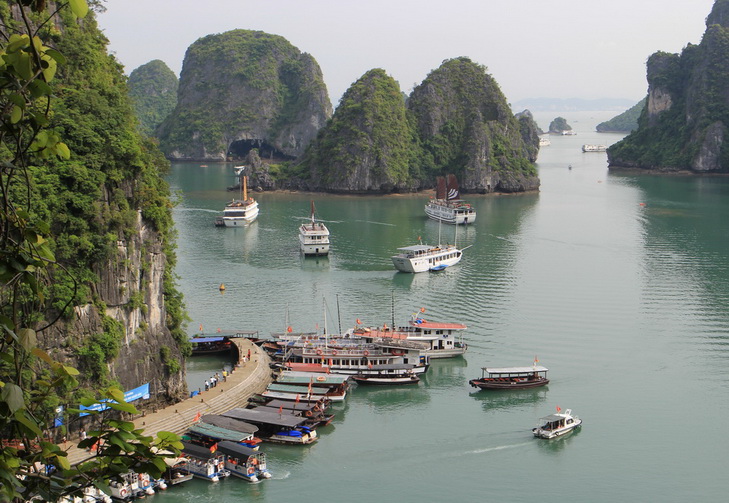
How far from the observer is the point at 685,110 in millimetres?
141750

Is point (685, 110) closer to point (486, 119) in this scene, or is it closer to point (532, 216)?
point (486, 119)

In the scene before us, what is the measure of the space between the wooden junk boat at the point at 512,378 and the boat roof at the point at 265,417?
865 cm

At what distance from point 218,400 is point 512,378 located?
12.3m

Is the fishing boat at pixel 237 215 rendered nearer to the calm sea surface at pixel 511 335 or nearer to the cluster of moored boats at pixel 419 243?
the cluster of moored boats at pixel 419 243

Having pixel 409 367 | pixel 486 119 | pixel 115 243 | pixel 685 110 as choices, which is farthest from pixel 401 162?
pixel 115 243

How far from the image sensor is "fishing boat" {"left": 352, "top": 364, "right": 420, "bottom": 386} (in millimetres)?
37625

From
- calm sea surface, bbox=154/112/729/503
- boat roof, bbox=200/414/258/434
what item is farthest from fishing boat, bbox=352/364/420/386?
boat roof, bbox=200/414/258/434

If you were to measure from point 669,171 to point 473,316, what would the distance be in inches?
3753

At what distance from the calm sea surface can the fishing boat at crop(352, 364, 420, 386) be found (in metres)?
0.71

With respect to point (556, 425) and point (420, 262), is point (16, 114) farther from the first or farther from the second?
point (420, 262)

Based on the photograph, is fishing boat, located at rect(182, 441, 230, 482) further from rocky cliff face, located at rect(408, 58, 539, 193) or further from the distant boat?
rocky cliff face, located at rect(408, 58, 539, 193)

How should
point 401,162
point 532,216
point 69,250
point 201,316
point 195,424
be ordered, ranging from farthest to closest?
1. point 401,162
2. point 532,216
3. point 201,316
4. point 195,424
5. point 69,250

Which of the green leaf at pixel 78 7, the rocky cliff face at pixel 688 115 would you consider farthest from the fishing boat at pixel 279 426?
the rocky cliff face at pixel 688 115

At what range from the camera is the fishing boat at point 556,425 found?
1246 inches
